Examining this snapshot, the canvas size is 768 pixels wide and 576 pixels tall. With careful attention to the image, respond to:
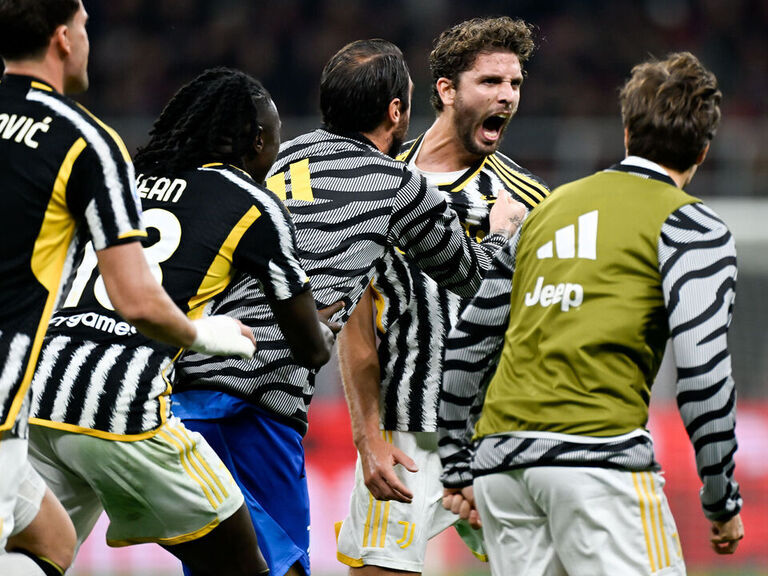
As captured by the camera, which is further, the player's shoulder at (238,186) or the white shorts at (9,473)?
the player's shoulder at (238,186)

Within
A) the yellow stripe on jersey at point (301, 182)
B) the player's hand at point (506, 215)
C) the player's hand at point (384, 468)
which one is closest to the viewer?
the yellow stripe on jersey at point (301, 182)

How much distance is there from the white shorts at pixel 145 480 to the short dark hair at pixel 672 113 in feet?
5.44

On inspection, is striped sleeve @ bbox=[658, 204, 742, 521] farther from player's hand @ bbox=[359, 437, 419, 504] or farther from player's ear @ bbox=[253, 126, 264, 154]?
player's hand @ bbox=[359, 437, 419, 504]

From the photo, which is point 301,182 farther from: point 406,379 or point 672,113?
point 672,113

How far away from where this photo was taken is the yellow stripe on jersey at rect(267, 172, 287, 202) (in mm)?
4852

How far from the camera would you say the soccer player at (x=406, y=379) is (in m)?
5.23

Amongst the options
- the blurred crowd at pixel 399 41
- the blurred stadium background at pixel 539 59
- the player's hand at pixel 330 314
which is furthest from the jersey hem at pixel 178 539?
the blurred crowd at pixel 399 41

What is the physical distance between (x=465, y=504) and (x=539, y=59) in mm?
14140

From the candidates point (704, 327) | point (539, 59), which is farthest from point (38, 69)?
point (539, 59)

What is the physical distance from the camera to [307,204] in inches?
187

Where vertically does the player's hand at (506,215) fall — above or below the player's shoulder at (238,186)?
below

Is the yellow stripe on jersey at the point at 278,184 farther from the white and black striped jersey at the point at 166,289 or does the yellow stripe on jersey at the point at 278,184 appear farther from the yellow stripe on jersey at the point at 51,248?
the yellow stripe on jersey at the point at 51,248

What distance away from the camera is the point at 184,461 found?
4.06 m

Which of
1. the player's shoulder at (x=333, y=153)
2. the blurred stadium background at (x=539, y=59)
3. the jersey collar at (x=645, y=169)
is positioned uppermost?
the blurred stadium background at (x=539, y=59)
